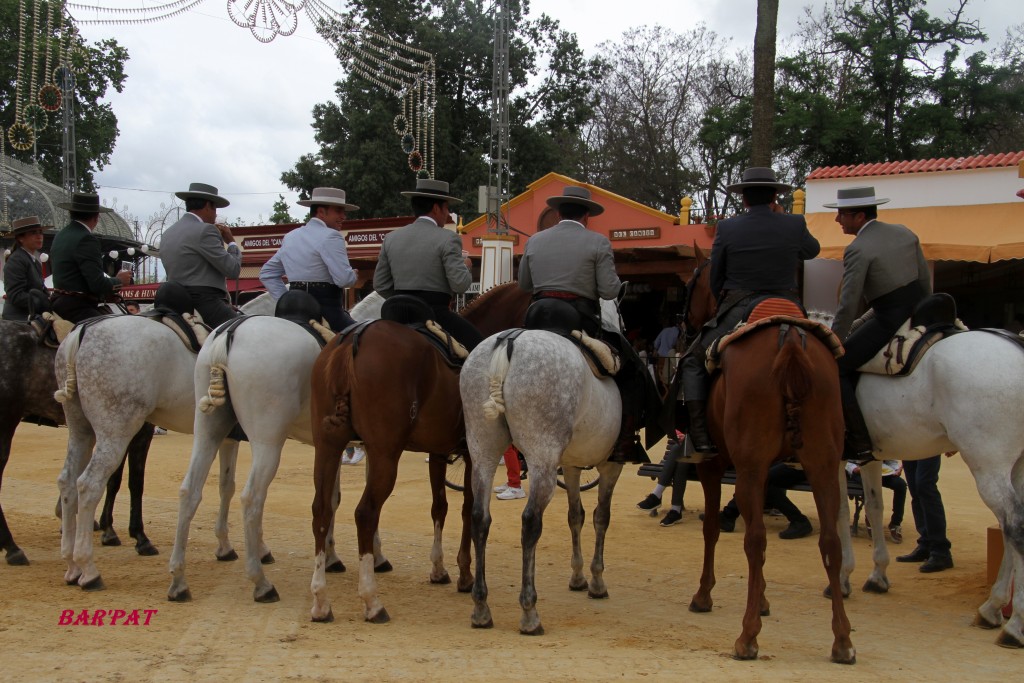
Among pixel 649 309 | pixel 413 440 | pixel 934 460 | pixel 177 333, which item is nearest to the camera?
pixel 413 440

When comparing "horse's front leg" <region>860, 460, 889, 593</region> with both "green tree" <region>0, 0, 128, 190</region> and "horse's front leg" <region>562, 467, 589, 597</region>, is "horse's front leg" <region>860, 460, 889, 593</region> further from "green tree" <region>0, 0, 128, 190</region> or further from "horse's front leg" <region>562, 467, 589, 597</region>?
"green tree" <region>0, 0, 128, 190</region>

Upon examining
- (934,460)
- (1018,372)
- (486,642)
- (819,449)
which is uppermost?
(1018,372)

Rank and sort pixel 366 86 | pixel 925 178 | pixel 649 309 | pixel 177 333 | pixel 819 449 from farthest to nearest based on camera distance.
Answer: pixel 366 86 < pixel 649 309 < pixel 925 178 < pixel 177 333 < pixel 819 449

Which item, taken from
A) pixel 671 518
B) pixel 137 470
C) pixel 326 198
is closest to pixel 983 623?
pixel 671 518

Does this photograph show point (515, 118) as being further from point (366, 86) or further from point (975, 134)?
point (975, 134)

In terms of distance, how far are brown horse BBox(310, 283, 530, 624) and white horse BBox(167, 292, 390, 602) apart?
0.39m

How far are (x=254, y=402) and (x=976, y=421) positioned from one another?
4831mm

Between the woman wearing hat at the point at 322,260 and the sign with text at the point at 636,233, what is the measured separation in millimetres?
18133

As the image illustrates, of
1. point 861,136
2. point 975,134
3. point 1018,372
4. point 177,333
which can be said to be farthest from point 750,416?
point 975,134

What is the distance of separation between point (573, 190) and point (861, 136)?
28530 millimetres

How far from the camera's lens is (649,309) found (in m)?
26.0

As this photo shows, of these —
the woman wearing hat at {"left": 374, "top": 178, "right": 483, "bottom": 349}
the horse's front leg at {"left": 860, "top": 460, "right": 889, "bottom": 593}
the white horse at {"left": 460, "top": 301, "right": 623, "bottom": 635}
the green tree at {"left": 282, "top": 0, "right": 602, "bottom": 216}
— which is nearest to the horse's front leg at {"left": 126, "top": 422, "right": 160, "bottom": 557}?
the woman wearing hat at {"left": 374, "top": 178, "right": 483, "bottom": 349}

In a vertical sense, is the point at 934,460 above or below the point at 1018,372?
below

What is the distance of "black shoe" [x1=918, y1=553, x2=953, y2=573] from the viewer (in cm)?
761
